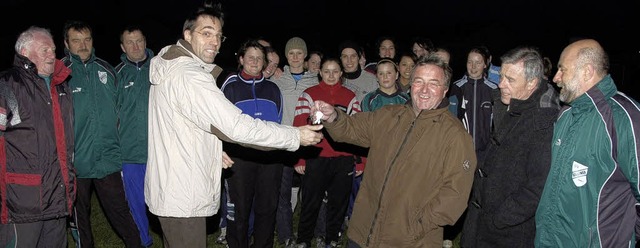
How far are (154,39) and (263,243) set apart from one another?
16.5 m

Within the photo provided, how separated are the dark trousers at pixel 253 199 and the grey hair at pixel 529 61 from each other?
286 cm

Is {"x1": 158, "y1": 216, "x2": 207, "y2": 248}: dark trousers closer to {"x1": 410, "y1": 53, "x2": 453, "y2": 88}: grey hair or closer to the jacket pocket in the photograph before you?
the jacket pocket

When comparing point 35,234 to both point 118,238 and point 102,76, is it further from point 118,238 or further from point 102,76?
point 118,238

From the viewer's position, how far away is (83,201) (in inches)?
222

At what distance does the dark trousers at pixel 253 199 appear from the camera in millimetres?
5648

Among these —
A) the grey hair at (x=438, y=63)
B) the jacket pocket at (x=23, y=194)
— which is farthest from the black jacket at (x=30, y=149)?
the grey hair at (x=438, y=63)

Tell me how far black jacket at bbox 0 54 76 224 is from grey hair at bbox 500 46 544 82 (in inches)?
157

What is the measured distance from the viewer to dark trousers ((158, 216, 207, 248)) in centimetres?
389

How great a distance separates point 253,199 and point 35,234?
225 centimetres

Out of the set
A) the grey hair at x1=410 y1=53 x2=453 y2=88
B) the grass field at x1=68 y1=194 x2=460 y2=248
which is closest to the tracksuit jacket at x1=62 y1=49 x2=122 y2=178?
the grass field at x1=68 y1=194 x2=460 y2=248

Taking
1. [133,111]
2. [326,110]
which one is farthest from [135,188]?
[326,110]

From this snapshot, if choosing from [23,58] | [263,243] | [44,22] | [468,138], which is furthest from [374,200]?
[44,22]

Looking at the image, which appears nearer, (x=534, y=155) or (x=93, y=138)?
(x=534, y=155)

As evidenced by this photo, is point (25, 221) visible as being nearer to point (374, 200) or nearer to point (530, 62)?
point (374, 200)
